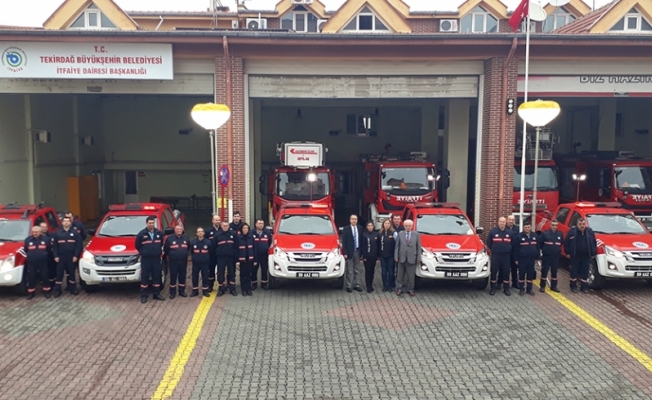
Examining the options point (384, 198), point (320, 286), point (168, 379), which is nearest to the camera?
point (168, 379)

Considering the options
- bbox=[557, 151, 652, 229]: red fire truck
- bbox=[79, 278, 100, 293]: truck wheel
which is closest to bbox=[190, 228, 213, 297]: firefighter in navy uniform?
bbox=[79, 278, 100, 293]: truck wheel

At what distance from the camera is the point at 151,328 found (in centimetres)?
848

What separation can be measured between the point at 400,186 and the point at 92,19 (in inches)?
686

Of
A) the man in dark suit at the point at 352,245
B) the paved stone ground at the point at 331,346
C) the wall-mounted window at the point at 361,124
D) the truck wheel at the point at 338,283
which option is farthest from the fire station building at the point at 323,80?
the paved stone ground at the point at 331,346

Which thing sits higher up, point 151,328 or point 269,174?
point 269,174

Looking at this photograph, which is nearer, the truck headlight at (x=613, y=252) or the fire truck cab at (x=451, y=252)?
the fire truck cab at (x=451, y=252)

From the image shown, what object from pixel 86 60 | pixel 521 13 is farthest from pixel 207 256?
pixel 521 13

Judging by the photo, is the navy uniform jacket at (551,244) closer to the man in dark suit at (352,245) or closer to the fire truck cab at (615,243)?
the fire truck cab at (615,243)

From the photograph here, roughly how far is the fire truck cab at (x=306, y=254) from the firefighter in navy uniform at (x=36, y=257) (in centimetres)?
424

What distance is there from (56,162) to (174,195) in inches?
272

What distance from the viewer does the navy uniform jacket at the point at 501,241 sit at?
33.9ft

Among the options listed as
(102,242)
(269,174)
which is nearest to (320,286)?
(102,242)

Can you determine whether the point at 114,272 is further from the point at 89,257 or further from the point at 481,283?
the point at 481,283

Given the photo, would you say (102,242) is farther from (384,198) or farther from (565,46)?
(565,46)
